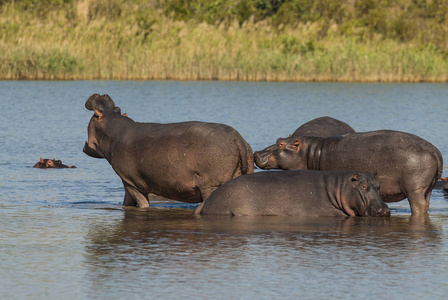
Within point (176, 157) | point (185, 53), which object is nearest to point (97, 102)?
point (176, 157)

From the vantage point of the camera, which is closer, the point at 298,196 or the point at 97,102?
the point at 298,196

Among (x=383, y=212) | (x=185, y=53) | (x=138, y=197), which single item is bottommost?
(x=138, y=197)

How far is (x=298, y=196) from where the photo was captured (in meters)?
8.67

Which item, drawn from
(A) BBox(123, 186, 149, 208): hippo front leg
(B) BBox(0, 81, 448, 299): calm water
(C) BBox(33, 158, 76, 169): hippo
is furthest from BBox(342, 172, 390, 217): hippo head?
(C) BBox(33, 158, 76, 169): hippo

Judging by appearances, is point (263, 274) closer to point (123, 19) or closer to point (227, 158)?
point (227, 158)

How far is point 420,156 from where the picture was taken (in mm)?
9156

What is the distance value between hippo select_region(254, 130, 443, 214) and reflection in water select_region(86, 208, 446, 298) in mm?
399

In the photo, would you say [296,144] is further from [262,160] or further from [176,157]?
[176,157]

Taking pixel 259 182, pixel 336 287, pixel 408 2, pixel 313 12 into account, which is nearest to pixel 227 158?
pixel 259 182

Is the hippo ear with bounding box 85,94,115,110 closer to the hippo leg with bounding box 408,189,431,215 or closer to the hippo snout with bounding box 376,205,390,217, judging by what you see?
the hippo snout with bounding box 376,205,390,217

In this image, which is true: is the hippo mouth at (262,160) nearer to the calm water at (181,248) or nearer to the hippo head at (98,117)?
the calm water at (181,248)

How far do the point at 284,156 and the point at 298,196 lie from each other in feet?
4.81

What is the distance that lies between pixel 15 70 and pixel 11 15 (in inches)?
253

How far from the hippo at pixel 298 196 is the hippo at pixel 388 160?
2.01ft
